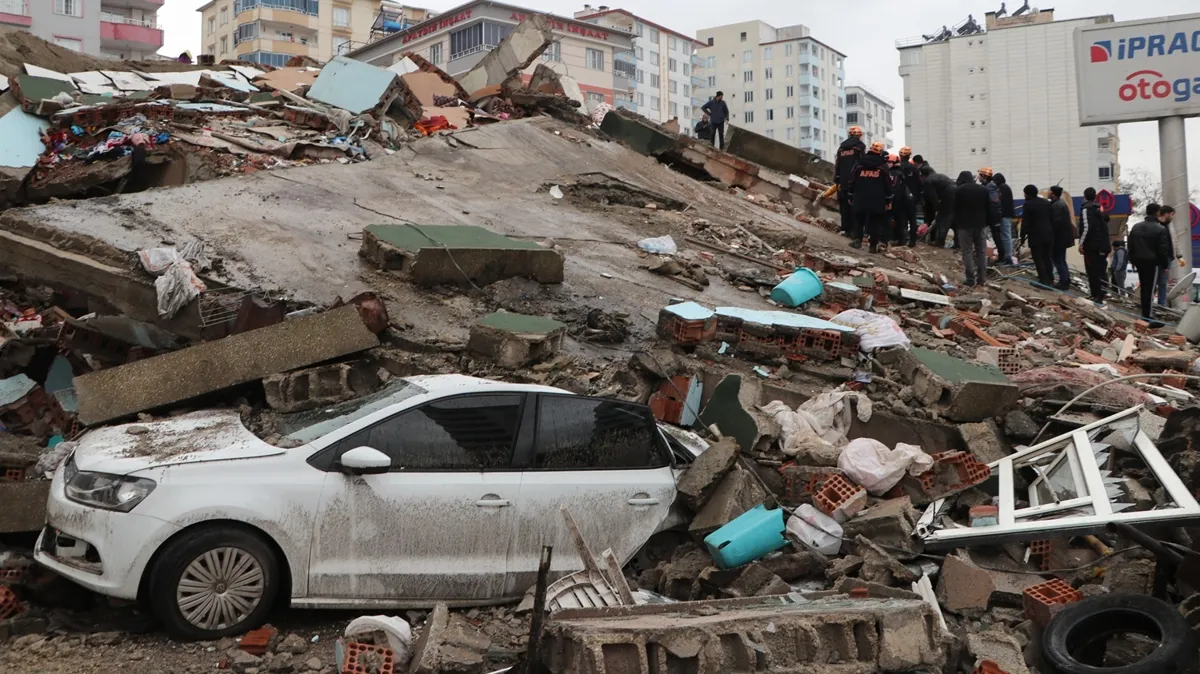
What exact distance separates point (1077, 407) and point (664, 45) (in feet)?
274

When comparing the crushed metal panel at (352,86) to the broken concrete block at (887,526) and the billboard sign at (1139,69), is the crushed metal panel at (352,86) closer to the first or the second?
the billboard sign at (1139,69)

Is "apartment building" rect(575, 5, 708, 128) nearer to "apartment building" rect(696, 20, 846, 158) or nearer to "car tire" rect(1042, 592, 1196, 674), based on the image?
"apartment building" rect(696, 20, 846, 158)

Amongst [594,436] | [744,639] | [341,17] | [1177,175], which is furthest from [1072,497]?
[341,17]

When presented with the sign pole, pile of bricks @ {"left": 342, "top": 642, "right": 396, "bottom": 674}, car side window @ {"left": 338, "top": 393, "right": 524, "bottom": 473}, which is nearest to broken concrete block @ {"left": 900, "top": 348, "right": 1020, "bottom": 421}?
car side window @ {"left": 338, "top": 393, "right": 524, "bottom": 473}

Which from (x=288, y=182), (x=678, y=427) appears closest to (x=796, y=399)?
(x=678, y=427)

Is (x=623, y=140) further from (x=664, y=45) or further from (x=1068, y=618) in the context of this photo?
(x=664, y=45)

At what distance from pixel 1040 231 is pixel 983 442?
29.1 ft

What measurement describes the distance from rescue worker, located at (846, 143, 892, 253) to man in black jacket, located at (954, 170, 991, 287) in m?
1.13

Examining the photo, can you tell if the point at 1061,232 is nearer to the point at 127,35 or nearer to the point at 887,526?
the point at 887,526

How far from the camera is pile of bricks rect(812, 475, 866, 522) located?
6137 mm

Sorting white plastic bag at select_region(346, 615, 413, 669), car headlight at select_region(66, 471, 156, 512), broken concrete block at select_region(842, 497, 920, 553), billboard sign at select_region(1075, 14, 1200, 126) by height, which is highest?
billboard sign at select_region(1075, 14, 1200, 126)

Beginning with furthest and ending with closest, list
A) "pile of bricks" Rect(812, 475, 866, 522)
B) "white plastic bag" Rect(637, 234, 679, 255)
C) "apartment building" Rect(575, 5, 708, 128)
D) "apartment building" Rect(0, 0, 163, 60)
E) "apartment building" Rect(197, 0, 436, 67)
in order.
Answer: "apartment building" Rect(575, 5, 708, 128) < "apartment building" Rect(197, 0, 436, 67) < "apartment building" Rect(0, 0, 163, 60) < "white plastic bag" Rect(637, 234, 679, 255) < "pile of bricks" Rect(812, 475, 866, 522)

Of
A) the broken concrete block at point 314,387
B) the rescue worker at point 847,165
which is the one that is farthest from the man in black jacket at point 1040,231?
the broken concrete block at point 314,387

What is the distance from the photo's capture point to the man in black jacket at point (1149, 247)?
1355cm
